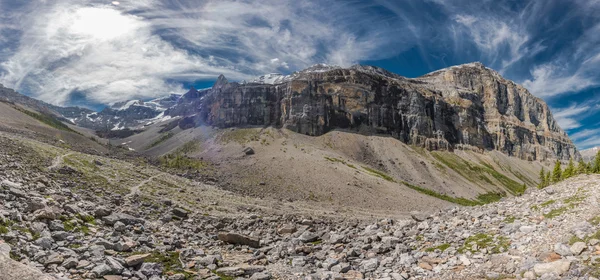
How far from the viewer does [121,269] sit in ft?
55.5

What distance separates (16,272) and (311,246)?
71.9ft

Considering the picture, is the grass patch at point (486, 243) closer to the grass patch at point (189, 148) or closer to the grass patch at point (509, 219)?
the grass patch at point (509, 219)

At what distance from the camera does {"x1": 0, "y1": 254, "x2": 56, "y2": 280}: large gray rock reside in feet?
31.0

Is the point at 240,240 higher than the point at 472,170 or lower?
lower

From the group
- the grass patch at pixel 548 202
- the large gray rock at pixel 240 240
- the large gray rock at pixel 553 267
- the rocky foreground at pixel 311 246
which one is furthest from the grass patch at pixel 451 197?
the large gray rock at pixel 553 267

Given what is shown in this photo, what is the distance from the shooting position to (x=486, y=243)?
19.4 m

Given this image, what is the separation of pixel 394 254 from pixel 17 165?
1448 inches

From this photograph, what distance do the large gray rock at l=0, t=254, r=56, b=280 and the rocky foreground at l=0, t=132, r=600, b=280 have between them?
27mm

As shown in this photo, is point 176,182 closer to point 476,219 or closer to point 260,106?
point 476,219

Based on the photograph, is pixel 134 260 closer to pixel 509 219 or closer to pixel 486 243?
pixel 486 243

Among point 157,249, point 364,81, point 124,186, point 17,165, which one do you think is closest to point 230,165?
point 124,186

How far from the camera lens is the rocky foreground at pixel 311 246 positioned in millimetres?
15523

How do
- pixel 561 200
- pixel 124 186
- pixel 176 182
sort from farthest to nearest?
1. pixel 176 182
2. pixel 124 186
3. pixel 561 200

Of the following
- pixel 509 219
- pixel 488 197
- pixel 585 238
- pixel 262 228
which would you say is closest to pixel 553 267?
pixel 585 238
